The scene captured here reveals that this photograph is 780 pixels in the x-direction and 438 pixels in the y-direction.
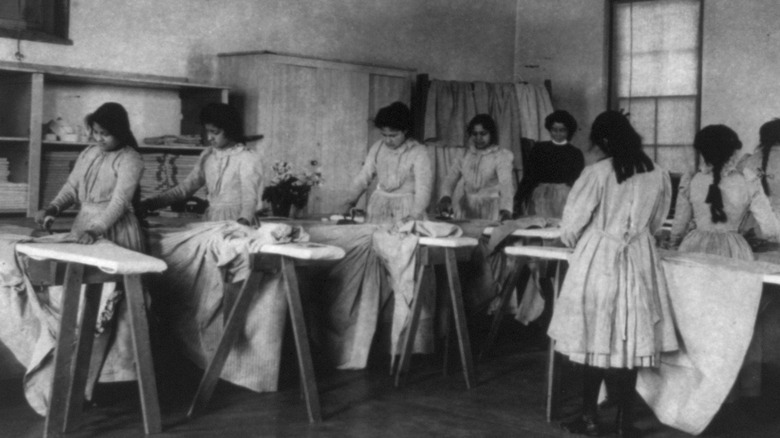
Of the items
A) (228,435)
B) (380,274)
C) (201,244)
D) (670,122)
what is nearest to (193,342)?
(201,244)

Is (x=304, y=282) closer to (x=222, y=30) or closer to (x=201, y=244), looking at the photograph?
(x=201, y=244)

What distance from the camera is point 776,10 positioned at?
8555 mm

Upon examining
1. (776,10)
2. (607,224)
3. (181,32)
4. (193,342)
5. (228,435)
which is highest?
(776,10)

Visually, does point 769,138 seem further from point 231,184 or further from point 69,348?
point 69,348

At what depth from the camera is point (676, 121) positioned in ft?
30.4

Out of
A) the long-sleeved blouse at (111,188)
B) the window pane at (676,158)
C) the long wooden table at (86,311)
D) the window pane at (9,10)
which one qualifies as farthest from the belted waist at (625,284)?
the window pane at (676,158)

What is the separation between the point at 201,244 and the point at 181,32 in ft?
10.9

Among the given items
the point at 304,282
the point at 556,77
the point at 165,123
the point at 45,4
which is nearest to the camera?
the point at 304,282

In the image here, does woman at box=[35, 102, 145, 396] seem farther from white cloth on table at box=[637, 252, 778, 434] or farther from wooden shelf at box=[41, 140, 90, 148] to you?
white cloth on table at box=[637, 252, 778, 434]

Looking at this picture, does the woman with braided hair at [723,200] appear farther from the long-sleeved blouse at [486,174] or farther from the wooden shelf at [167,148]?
the wooden shelf at [167,148]

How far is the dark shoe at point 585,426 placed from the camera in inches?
179

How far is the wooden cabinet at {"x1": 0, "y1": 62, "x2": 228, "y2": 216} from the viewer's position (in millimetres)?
6465

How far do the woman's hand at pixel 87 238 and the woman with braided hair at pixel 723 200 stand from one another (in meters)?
3.22

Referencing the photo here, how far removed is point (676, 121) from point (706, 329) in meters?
5.19
